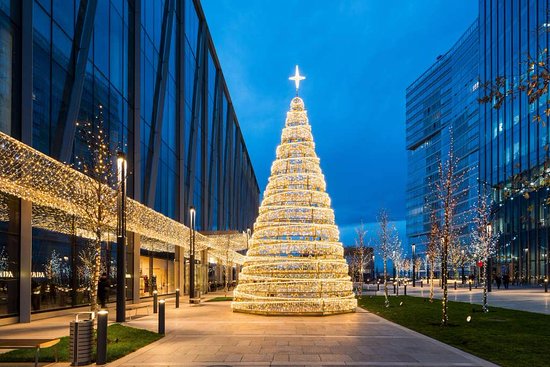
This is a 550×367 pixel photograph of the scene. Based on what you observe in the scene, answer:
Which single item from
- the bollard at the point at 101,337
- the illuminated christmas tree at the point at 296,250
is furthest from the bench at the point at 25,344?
the illuminated christmas tree at the point at 296,250

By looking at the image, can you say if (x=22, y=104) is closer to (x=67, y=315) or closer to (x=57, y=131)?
(x=57, y=131)

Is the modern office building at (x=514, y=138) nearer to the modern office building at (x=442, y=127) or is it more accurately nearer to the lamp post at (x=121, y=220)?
the modern office building at (x=442, y=127)

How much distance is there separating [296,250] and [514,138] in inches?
2143

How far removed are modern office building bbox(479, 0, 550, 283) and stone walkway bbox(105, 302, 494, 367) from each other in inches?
1755

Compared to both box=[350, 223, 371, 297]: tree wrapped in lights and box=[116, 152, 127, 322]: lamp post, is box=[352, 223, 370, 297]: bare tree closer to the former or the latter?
box=[350, 223, 371, 297]: tree wrapped in lights

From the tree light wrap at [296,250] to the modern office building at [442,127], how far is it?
6660cm

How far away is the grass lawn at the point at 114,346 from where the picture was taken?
1173 cm

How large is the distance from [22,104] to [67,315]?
9403mm

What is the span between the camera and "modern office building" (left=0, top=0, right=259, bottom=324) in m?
18.6

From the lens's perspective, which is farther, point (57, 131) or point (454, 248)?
point (454, 248)

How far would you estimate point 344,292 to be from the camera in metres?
23.9

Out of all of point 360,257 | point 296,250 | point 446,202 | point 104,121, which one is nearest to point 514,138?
point 360,257

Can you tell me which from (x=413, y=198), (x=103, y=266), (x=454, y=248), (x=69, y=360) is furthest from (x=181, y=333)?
(x=413, y=198)

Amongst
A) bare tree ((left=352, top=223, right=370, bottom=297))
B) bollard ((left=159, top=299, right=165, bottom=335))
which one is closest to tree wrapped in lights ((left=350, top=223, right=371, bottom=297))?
bare tree ((left=352, top=223, right=370, bottom=297))
